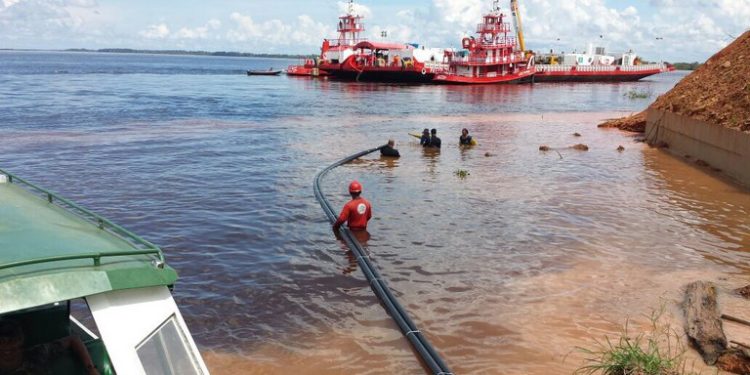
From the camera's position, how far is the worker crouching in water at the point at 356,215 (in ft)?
36.7

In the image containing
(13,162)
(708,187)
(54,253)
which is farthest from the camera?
(13,162)

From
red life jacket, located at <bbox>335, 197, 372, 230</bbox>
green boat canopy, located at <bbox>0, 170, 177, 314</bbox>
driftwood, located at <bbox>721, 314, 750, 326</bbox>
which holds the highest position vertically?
green boat canopy, located at <bbox>0, 170, 177, 314</bbox>

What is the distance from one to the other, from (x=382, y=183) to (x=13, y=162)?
460 inches

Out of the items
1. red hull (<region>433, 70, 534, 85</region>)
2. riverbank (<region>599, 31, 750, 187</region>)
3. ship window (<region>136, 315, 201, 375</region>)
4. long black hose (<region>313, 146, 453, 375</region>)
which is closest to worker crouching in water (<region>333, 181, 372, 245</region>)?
long black hose (<region>313, 146, 453, 375</region>)

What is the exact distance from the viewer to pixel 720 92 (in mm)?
19078

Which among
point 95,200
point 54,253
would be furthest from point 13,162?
point 54,253

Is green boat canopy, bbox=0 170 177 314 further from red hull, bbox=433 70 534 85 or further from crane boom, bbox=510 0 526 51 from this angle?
crane boom, bbox=510 0 526 51

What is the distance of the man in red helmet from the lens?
36.7ft

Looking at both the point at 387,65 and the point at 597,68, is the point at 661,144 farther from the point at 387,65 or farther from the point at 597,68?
the point at 597,68

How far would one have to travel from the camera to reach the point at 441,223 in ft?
40.9

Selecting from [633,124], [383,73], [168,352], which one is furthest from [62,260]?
[383,73]

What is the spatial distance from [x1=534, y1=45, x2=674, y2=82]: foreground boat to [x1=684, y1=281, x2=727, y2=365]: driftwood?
2934 inches

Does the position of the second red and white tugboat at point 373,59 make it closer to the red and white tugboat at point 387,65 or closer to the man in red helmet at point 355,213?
the red and white tugboat at point 387,65

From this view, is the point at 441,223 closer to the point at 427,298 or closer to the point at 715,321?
the point at 427,298
